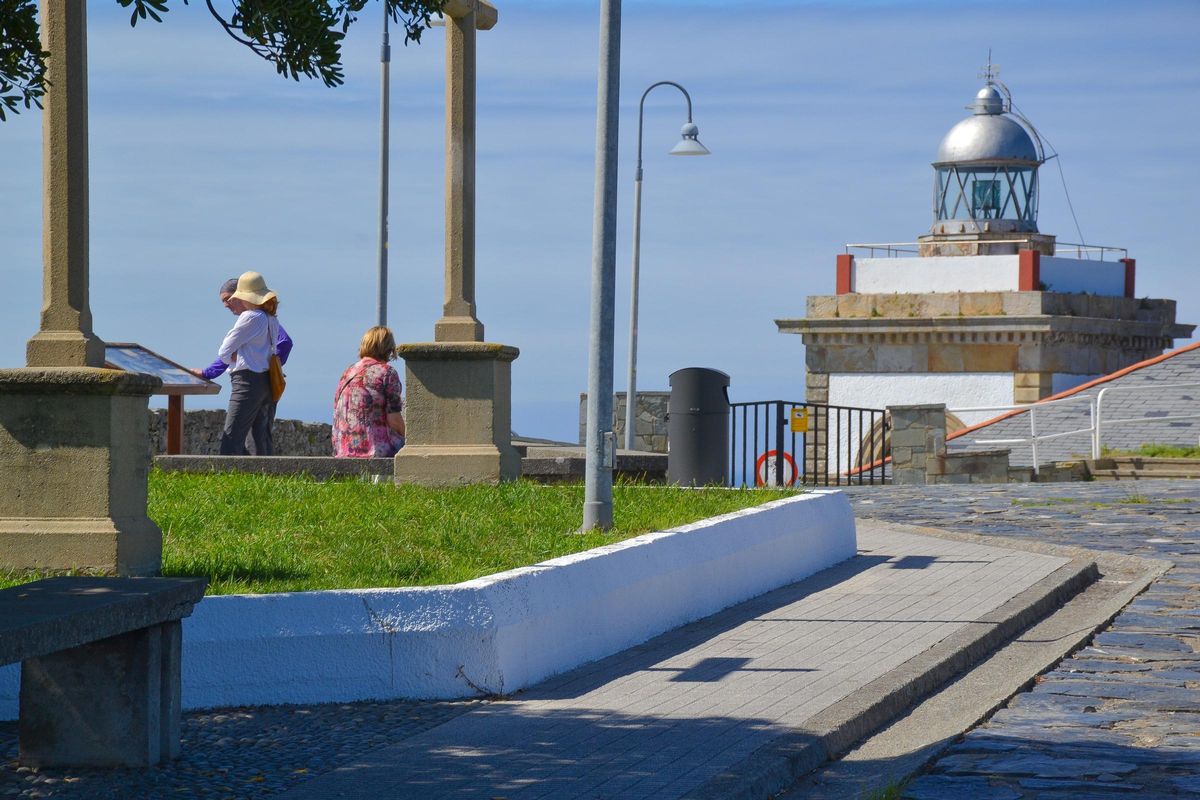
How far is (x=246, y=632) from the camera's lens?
6.93m

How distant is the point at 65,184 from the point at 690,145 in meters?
19.9

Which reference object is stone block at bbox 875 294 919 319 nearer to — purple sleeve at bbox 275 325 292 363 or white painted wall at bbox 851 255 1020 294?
white painted wall at bbox 851 255 1020 294

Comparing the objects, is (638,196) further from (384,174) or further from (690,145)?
(384,174)

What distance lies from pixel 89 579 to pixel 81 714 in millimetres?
629

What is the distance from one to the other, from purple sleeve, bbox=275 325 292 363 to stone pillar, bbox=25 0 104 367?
18.3 feet

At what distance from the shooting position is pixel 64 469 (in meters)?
7.81

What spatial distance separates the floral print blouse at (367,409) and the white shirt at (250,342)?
2.38 feet

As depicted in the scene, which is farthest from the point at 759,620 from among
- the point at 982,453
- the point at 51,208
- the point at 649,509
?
the point at 982,453

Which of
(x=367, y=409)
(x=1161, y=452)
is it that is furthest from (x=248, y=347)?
(x=1161, y=452)

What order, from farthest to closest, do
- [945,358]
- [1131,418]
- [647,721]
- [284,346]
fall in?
[945,358] < [1131,418] < [284,346] < [647,721]

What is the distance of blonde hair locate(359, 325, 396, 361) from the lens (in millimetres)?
13141

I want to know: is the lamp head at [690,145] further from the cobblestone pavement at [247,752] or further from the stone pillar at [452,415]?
the cobblestone pavement at [247,752]

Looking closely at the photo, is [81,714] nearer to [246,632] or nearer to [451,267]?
[246,632]

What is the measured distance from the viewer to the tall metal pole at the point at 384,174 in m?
21.9
